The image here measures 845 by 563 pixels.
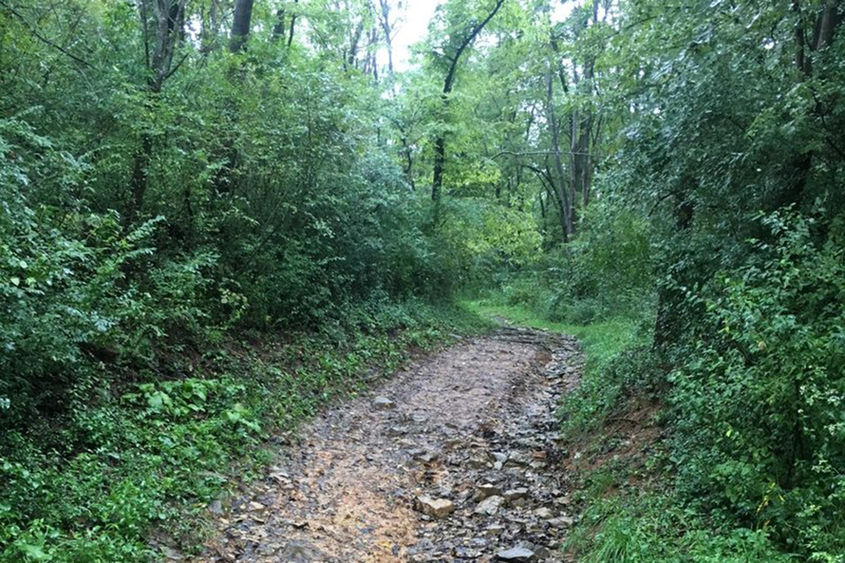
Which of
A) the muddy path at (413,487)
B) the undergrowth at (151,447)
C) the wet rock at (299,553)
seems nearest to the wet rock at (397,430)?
Answer: the muddy path at (413,487)

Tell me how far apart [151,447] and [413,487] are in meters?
2.80

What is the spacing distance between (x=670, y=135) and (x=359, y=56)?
25.0 metres

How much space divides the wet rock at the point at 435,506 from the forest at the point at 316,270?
51.3 inches

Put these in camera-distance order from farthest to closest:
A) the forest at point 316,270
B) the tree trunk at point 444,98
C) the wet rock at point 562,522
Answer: the tree trunk at point 444,98 → the wet rock at point 562,522 → the forest at point 316,270

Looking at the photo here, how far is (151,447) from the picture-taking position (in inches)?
205

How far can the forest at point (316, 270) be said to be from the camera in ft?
13.2

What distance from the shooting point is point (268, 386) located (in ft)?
25.5

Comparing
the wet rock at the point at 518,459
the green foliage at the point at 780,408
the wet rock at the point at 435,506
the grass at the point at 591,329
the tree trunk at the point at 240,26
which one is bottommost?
the wet rock at the point at 435,506

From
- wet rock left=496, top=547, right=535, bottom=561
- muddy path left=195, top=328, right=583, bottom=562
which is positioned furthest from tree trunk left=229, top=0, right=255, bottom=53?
wet rock left=496, top=547, right=535, bottom=561

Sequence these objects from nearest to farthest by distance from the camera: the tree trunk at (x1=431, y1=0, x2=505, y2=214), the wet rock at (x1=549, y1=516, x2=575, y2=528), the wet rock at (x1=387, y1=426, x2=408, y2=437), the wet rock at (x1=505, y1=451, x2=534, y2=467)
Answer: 1. the wet rock at (x1=549, y1=516, x2=575, y2=528)
2. the wet rock at (x1=505, y1=451, x2=534, y2=467)
3. the wet rock at (x1=387, y1=426, x2=408, y2=437)
4. the tree trunk at (x1=431, y1=0, x2=505, y2=214)

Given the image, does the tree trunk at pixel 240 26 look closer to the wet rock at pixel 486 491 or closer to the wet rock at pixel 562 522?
the wet rock at pixel 486 491

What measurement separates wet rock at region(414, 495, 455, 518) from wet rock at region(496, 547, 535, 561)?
911mm

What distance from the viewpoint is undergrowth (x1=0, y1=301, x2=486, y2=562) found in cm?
378

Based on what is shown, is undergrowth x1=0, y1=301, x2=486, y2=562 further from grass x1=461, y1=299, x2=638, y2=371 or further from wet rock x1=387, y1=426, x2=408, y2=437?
grass x1=461, y1=299, x2=638, y2=371
